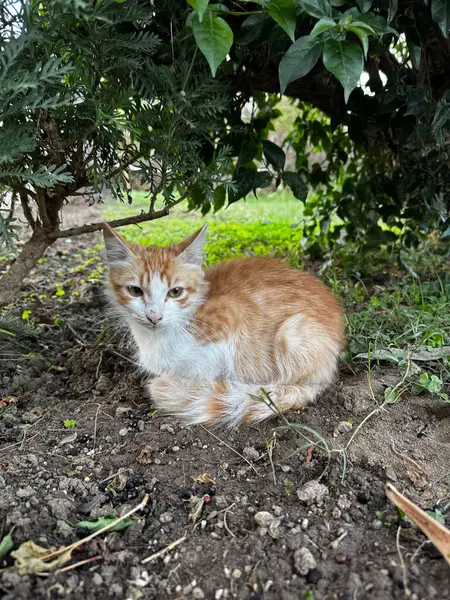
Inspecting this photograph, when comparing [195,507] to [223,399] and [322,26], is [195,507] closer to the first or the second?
[223,399]

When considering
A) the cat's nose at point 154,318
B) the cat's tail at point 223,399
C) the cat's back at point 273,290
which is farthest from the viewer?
the cat's back at point 273,290

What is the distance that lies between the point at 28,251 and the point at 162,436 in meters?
1.17

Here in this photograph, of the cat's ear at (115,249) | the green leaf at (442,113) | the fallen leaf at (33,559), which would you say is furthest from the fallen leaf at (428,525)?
the green leaf at (442,113)

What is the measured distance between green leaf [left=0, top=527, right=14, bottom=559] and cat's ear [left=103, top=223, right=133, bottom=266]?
1177 millimetres

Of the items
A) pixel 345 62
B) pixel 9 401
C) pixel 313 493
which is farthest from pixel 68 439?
pixel 345 62

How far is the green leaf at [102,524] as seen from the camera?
144 cm

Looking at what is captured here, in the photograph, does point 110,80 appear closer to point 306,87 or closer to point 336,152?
point 306,87

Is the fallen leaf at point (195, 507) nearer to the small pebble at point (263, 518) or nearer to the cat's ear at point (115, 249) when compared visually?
the small pebble at point (263, 518)

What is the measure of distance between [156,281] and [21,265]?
0.76m

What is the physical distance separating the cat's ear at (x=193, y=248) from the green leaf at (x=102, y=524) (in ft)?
3.68

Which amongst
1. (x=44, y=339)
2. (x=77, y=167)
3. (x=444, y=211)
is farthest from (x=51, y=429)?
(x=444, y=211)

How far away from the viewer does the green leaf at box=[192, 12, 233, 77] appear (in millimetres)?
1333

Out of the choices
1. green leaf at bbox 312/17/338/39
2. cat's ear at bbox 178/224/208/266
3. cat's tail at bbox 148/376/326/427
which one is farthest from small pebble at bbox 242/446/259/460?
green leaf at bbox 312/17/338/39

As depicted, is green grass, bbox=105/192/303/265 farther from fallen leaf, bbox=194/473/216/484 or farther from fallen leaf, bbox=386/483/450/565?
fallen leaf, bbox=386/483/450/565
